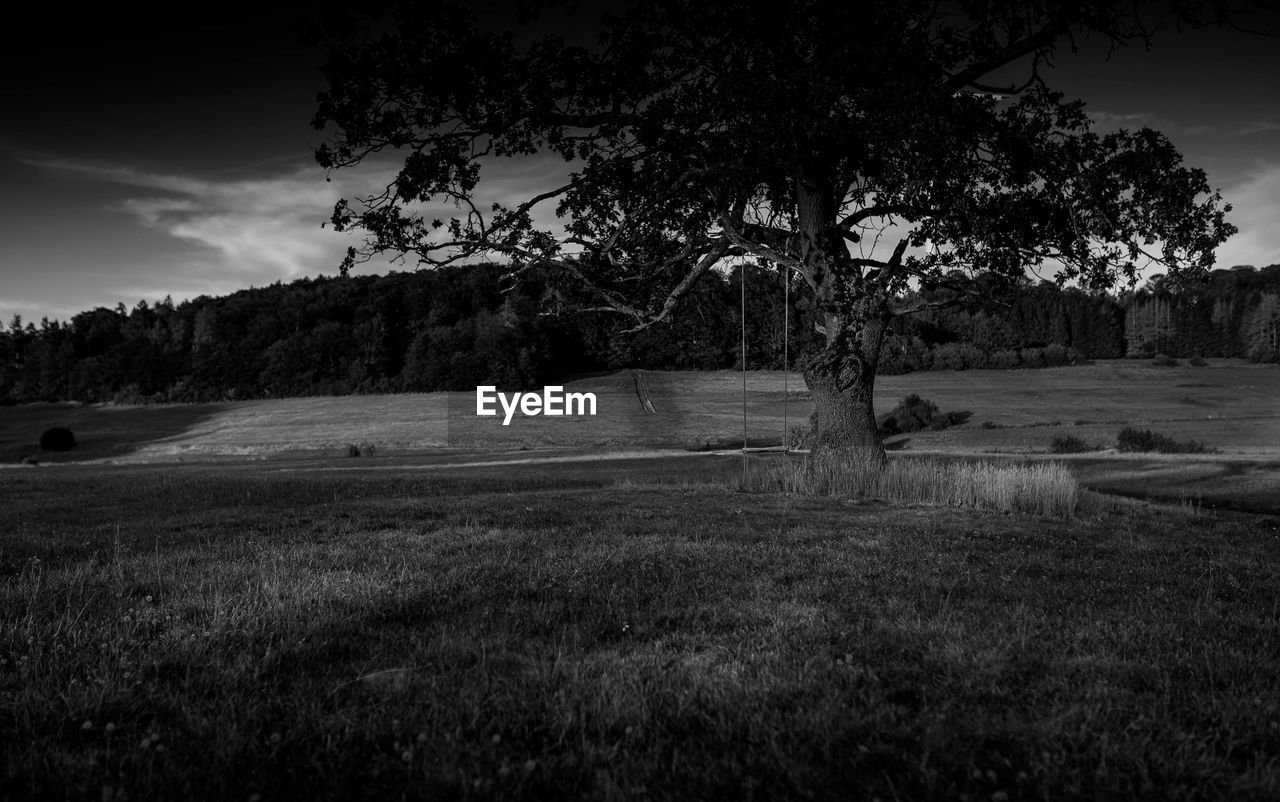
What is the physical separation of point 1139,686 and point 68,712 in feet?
18.1

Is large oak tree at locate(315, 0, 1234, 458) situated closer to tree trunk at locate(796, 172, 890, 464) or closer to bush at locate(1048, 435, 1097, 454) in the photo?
tree trunk at locate(796, 172, 890, 464)

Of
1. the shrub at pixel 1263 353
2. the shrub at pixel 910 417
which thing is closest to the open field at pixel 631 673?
the shrub at pixel 910 417

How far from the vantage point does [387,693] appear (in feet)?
12.5

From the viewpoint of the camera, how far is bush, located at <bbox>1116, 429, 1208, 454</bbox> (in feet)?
133

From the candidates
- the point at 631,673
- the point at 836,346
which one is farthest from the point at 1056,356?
the point at 631,673

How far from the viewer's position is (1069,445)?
4250 cm

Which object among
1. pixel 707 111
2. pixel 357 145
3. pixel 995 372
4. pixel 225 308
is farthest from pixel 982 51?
pixel 225 308

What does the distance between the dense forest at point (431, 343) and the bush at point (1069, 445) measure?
30.5 meters

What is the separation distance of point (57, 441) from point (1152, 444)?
262ft

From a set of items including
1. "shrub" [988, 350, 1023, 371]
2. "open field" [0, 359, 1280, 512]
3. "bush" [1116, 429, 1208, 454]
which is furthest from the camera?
"shrub" [988, 350, 1023, 371]

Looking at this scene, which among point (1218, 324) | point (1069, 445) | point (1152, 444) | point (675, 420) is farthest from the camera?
point (1218, 324)

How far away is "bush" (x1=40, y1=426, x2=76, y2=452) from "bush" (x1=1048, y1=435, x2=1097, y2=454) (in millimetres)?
73640

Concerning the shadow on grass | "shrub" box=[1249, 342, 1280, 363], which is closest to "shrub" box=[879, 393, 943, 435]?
"shrub" box=[1249, 342, 1280, 363]

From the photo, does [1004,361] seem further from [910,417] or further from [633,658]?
[633,658]
